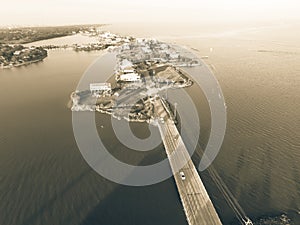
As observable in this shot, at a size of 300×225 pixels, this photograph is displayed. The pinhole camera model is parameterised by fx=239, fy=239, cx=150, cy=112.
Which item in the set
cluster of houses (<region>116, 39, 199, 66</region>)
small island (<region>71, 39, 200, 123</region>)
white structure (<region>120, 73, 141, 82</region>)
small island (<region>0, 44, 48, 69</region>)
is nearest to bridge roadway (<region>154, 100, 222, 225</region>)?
small island (<region>71, 39, 200, 123</region>)

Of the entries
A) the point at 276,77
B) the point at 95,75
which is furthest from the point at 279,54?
the point at 95,75

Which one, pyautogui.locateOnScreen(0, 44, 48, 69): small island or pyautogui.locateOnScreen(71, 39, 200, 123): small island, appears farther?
pyautogui.locateOnScreen(0, 44, 48, 69): small island

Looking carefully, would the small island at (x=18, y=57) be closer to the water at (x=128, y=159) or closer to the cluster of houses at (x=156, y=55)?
the water at (x=128, y=159)

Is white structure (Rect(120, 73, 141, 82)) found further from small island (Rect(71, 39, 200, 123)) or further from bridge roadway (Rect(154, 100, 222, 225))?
bridge roadway (Rect(154, 100, 222, 225))

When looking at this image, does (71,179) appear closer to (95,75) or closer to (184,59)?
(95,75)

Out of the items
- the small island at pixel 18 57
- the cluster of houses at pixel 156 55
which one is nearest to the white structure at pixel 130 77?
the cluster of houses at pixel 156 55

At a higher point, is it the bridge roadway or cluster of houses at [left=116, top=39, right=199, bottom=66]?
the bridge roadway

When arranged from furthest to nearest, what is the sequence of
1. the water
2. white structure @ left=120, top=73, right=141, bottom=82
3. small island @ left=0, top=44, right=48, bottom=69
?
small island @ left=0, top=44, right=48, bottom=69
white structure @ left=120, top=73, right=141, bottom=82
the water
